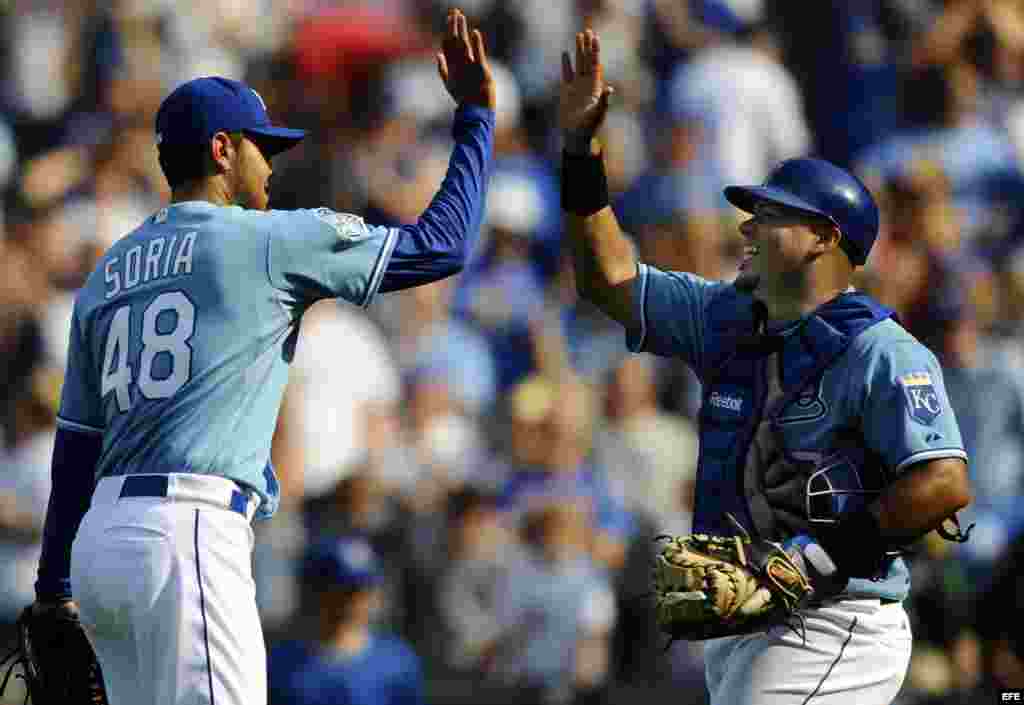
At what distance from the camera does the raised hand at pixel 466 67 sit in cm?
514

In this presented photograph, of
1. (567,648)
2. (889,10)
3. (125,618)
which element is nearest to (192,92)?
(125,618)

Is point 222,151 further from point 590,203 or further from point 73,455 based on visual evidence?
point 590,203

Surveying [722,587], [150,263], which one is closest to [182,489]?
[150,263]

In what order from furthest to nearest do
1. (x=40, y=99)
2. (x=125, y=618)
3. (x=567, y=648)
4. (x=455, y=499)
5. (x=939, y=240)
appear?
(x=40, y=99)
(x=939, y=240)
(x=455, y=499)
(x=567, y=648)
(x=125, y=618)

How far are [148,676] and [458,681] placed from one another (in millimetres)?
3784

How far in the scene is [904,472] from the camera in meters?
4.70

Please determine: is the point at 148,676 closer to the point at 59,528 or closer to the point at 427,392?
the point at 59,528

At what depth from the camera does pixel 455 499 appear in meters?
8.72

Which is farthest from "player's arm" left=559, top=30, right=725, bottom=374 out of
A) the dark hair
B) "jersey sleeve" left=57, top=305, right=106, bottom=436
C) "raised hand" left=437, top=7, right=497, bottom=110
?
"jersey sleeve" left=57, top=305, right=106, bottom=436

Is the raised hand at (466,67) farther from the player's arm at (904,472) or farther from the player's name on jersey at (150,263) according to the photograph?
the player's arm at (904,472)

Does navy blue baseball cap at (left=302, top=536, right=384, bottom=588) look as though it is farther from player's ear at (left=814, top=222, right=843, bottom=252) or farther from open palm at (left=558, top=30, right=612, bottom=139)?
player's ear at (left=814, top=222, right=843, bottom=252)

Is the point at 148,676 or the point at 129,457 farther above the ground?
the point at 129,457

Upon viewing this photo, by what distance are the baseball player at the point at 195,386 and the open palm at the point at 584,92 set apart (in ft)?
1.31

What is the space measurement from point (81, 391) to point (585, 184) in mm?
1454
